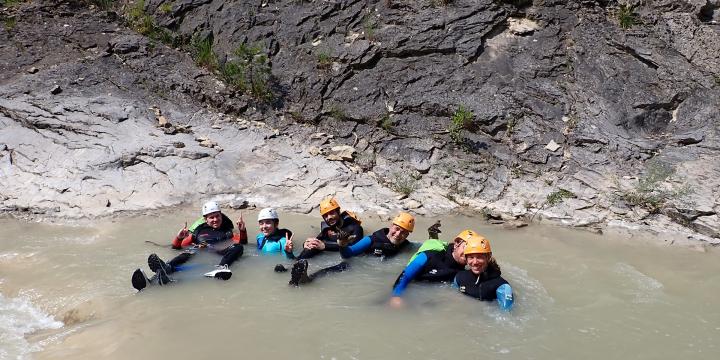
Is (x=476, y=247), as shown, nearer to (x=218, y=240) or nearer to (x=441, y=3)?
(x=218, y=240)

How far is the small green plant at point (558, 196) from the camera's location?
880cm

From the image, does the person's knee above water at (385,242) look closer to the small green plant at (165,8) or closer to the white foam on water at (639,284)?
the white foam on water at (639,284)

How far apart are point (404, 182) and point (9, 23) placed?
34.0ft

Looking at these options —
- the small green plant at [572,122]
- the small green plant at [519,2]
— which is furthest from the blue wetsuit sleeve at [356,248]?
the small green plant at [519,2]

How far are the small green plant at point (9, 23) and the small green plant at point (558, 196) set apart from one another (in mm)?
12576

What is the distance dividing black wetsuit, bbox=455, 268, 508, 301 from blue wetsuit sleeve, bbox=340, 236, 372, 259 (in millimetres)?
1486

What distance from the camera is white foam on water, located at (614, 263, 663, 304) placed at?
573 cm

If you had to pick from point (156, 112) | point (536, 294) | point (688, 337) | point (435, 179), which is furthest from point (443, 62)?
point (688, 337)

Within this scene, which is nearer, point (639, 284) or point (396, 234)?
point (639, 284)

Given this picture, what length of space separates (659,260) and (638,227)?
112 cm

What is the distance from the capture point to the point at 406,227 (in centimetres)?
657

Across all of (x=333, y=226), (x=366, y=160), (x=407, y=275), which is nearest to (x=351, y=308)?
(x=407, y=275)

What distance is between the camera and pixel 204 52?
12672mm

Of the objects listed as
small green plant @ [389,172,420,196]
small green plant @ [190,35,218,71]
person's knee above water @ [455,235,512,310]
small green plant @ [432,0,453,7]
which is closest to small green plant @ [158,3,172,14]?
small green plant @ [190,35,218,71]
